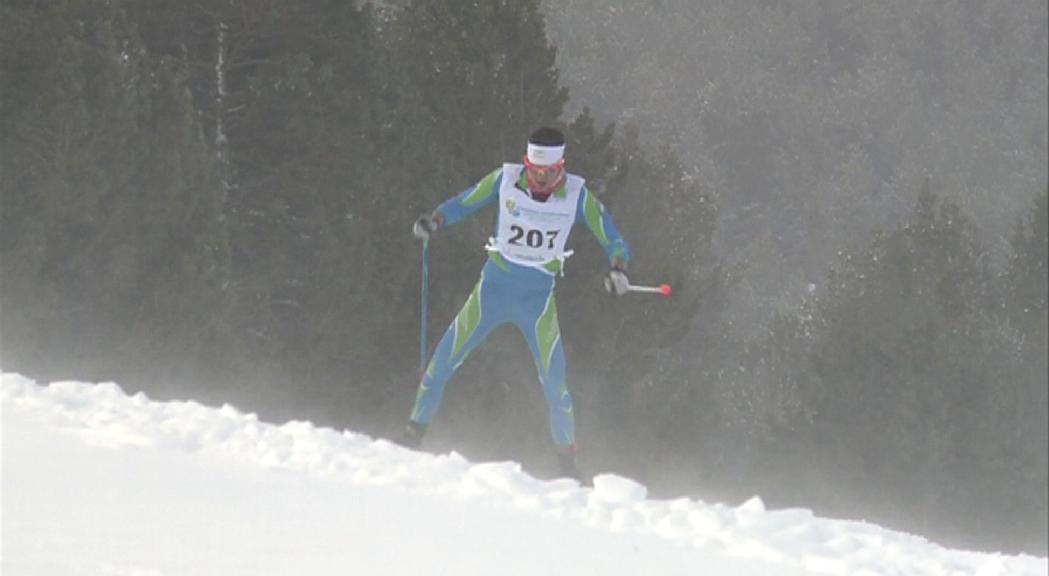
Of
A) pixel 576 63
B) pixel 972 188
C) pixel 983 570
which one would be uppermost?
pixel 576 63

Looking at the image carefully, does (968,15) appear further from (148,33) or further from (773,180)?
(148,33)

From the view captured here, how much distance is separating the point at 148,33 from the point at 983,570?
2404 cm

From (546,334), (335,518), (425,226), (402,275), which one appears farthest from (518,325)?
(402,275)

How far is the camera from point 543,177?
10094 millimetres

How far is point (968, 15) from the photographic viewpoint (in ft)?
397

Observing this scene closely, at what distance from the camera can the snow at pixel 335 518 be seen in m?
5.55

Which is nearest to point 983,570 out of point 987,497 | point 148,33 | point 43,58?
point 43,58

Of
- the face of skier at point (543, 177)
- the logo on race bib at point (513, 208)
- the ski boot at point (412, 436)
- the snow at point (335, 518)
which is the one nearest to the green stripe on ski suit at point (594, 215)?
the face of skier at point (543, 177)

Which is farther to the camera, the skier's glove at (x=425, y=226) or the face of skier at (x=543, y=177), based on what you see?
the face of skier at (x=543, y=177)

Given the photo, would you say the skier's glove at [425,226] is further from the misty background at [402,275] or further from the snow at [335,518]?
the misty background at [402,275]

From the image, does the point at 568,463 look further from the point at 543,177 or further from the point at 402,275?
the point at 402,275

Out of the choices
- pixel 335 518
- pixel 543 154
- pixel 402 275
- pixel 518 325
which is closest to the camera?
pixel 335 518

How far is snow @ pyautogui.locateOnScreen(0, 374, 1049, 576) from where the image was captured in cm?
555

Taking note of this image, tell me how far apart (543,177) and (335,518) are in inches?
160
